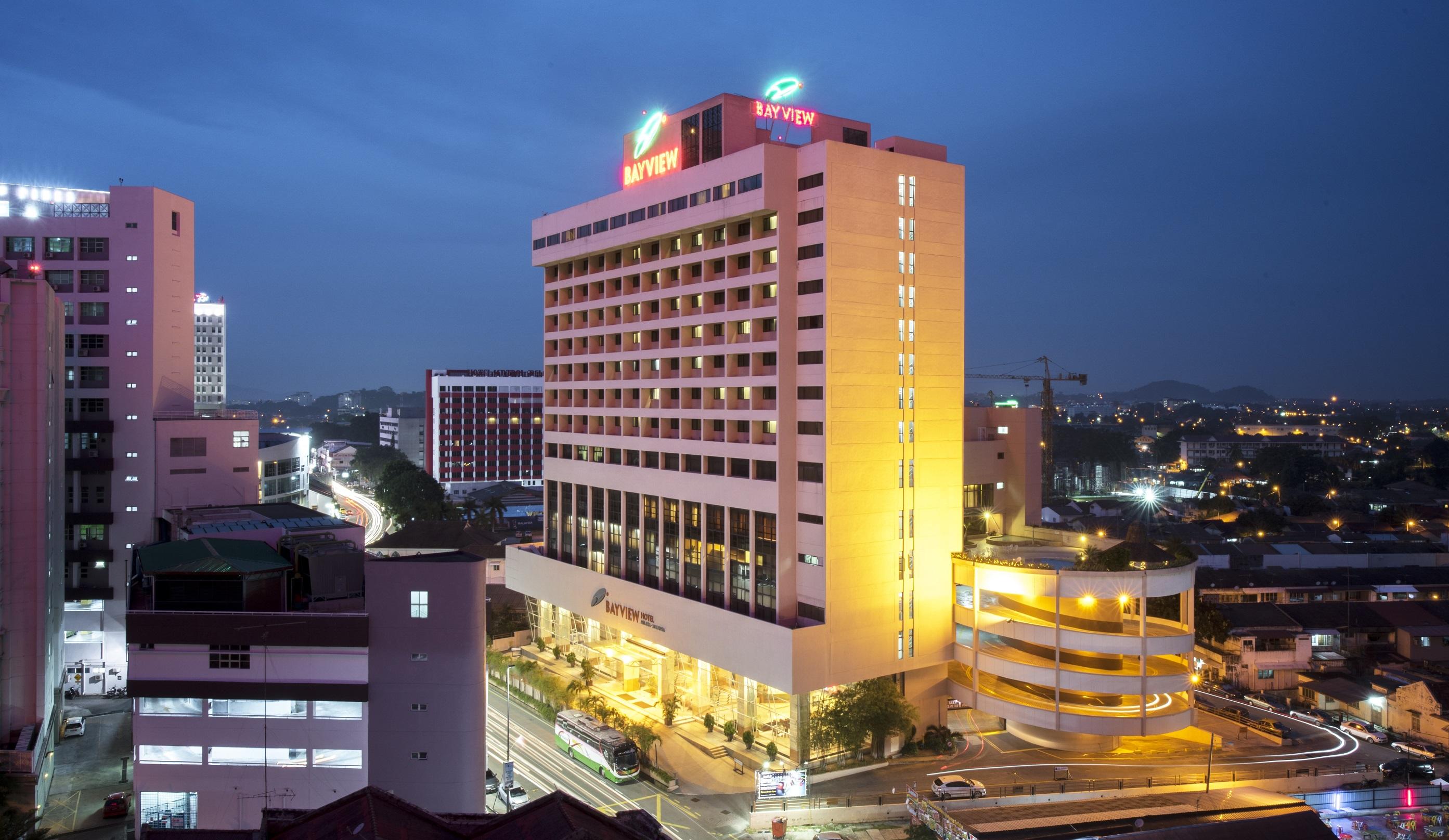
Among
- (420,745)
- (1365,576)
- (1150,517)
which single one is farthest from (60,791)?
(1150,517)

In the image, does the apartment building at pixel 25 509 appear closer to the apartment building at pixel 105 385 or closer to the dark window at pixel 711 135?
the apartment building at pixel 105 385

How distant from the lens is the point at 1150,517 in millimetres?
129375

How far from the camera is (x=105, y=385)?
62.1 meters

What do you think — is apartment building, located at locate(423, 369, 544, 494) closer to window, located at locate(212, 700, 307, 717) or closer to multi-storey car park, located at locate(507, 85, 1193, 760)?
multi-storey car park, located at locate(507, 85, 1193, 760)

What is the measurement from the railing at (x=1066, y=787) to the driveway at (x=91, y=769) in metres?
29.6

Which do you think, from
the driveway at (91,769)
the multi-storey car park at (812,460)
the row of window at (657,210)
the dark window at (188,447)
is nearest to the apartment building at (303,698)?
the driveway at (91,769)

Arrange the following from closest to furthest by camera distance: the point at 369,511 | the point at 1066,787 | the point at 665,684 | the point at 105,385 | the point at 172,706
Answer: the point at 172,706 < the point at 1066,787 < the point at 665,684 < the point at 105,385 < the point at 369,511

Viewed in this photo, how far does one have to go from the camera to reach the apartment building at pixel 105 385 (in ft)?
199

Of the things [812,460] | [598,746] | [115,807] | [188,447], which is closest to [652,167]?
[812,460]

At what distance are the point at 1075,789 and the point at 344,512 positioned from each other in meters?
125

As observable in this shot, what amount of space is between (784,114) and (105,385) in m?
48.6

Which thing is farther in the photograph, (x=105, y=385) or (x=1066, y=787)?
(x=105, y=385)

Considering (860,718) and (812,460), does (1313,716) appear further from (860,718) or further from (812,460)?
(812,460)

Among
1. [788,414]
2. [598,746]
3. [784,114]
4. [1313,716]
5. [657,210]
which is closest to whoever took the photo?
[598,746]
